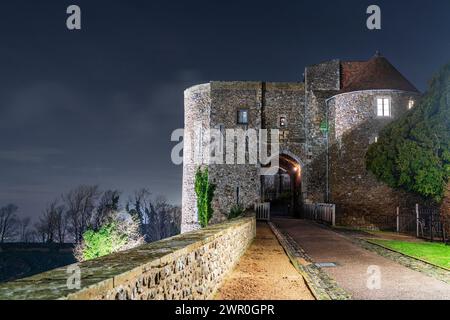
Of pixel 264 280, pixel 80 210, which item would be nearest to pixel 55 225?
pixel 80 210

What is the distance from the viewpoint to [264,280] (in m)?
7.47

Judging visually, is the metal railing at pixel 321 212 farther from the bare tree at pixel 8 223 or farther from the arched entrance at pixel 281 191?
the bare tree at pixel 8 223

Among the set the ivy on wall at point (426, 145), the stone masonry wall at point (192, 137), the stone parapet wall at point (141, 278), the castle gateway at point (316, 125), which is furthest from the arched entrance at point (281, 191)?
the stone parapet wall at point (141, 278)

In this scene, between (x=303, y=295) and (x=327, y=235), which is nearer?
(x=303, y=295)

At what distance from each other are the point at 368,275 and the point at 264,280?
2.14 meters

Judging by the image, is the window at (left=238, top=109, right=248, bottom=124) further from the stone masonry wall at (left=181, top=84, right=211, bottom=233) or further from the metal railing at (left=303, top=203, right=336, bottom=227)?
the metal railing at (left=303, top=203, right=336, bottom=227)

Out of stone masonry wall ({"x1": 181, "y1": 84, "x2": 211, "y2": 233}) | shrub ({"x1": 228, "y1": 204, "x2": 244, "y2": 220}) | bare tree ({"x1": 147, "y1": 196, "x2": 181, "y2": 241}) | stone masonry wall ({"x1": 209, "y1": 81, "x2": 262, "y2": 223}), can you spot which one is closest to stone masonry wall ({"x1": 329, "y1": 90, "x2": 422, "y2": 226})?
stone masonry wall ({"x1": 209, "y1": 81, "x2": 262, "y2": 223})

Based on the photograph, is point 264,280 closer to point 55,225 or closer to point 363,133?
point 363,133

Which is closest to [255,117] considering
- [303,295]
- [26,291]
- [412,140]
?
[412,140]

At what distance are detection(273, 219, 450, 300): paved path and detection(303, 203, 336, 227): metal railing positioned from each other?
26.9 ft

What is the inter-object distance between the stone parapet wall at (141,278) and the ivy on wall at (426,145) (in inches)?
488
